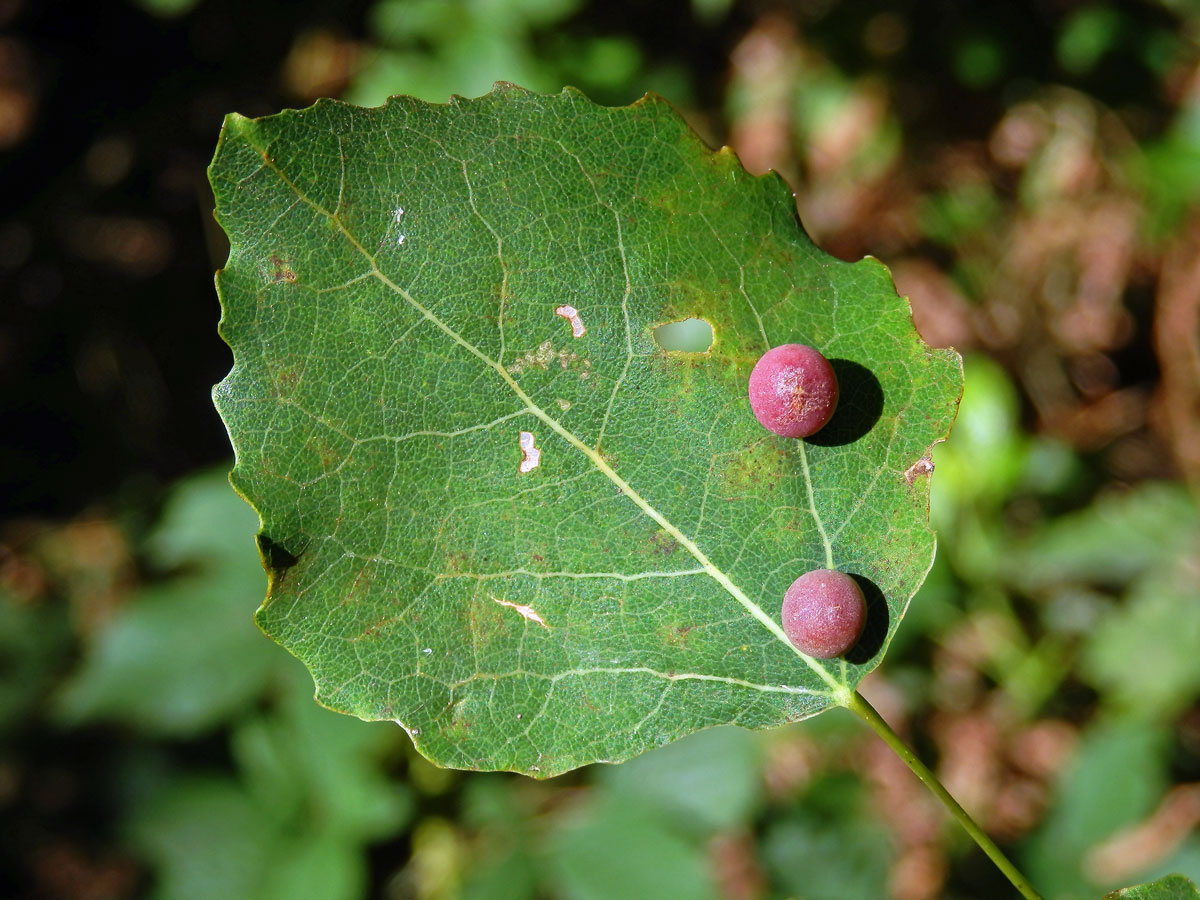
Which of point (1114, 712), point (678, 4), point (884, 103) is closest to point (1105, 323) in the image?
point (884, 103)

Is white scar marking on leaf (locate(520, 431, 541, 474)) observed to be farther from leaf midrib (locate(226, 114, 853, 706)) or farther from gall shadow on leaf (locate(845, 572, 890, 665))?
gall shadow on leaf (locate(845, 572, 890, 665))

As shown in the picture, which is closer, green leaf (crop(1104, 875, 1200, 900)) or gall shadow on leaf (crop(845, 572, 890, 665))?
green leaf (crop(1104, 875, 1200, 900))

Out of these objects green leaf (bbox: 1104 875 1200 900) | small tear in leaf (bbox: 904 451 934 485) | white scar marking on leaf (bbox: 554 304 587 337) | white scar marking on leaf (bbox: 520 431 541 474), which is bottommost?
green leaf (bbox: 1104 875 1200 900)

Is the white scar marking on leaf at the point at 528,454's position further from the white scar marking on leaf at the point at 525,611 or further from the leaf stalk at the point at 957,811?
the leaf stalk at the point at 957,811

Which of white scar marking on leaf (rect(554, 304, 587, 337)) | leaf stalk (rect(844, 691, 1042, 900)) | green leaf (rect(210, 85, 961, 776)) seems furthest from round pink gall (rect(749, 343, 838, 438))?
leaf stalk (rect(844, 691, 1042, 900))

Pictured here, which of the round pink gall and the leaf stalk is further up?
the round pink gall

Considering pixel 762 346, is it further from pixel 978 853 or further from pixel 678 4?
pixel 678 4

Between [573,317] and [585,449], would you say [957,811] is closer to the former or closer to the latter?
[585,449]
